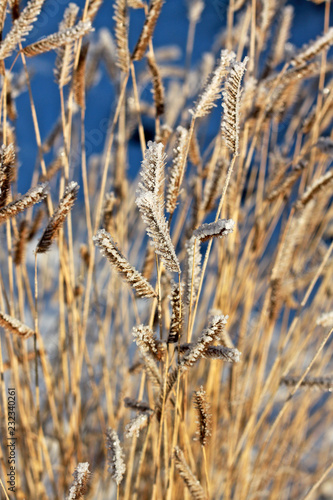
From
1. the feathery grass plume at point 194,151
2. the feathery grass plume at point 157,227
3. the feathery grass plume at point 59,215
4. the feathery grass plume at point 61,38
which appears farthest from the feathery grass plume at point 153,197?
the feathery grass plume at point 194,151

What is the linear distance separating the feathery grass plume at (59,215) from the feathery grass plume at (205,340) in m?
0.19

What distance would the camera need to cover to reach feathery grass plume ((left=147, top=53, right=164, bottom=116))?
2.06ft

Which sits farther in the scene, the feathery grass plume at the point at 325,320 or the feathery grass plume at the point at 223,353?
the feathery grass plume at the point at 325,320

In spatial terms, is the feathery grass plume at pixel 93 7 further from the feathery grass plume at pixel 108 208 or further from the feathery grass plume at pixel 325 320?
the feathery grass plume at pixel 325 320

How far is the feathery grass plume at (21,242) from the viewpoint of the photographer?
648 mm

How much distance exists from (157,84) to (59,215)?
317mm

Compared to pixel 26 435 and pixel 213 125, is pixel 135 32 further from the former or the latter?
pixel 26 435

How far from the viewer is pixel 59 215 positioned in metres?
0.45

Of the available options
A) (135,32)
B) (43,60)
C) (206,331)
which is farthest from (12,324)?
(43,60)

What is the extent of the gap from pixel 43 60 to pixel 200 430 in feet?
10.7

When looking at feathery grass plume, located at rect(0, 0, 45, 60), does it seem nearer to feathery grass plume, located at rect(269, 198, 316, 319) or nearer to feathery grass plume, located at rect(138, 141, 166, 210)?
feathery grass plume, located at rect(138, 141, 166, 210)

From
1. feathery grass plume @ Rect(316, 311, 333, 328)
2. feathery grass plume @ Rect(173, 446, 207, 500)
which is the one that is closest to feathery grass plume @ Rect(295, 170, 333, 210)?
feathery grass plume @ Rect(316, 311, 333, 328)

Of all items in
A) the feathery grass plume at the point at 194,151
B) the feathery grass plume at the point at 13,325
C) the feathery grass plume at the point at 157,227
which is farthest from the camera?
the feathery grass plume at the point at 194,151

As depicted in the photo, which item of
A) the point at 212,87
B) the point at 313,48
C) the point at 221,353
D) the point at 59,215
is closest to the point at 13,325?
the point at 59,215
